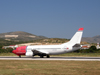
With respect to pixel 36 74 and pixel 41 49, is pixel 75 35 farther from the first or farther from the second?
pixel 36 74

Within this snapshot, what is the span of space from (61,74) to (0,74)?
273 inches

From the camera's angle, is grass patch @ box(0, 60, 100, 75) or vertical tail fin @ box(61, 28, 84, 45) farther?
vertical tail fin @ box(61, 28, 84, 45)

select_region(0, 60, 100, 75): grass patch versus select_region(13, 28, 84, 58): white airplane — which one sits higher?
select_region(13, 28, 84, 58): white airplane

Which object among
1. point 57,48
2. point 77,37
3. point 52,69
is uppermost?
point 77,37

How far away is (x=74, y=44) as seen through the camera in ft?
166

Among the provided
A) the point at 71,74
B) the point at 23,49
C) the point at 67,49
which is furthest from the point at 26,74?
the point at 23,49

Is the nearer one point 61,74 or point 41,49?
point 61,74

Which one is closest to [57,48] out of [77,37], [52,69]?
[77,37]

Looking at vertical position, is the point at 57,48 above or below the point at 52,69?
above

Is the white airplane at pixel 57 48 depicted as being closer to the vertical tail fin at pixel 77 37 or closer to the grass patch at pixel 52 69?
the vertical tail fin at pixel 77 37

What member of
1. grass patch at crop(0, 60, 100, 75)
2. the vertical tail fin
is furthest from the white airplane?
grass patch at crop(0, 60, 100, 75)

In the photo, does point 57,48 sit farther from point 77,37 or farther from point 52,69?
point 52,69

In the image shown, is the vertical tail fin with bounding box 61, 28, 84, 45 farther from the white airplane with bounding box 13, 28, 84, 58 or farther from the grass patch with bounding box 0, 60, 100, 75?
the grass patch with bounding box 0, 60, 100, 75

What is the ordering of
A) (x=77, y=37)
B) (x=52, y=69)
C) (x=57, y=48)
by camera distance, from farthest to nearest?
(x=57, y=48) < (x=77, y=37) < (x=52, y=69)
